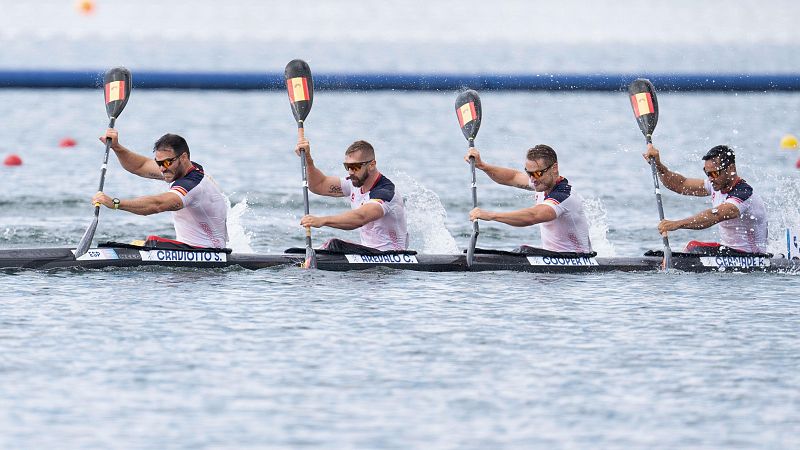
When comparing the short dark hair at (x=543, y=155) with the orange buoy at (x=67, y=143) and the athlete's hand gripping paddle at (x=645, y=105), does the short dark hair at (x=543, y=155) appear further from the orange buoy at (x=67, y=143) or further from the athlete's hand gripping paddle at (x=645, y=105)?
the orange buoy at (x=67, y=143)

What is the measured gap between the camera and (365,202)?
1330 cm

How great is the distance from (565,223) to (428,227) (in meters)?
2.98

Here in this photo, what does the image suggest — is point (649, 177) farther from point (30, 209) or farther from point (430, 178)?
point (30, 209)

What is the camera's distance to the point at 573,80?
4300cm

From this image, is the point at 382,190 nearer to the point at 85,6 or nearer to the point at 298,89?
the point at 298,89

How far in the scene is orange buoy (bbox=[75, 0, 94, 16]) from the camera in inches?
2459

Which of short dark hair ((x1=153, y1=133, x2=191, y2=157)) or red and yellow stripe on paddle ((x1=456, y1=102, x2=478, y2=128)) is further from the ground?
red and yellow stripe on paddle ((x1=456, y1=102, x2=478, y2=128))

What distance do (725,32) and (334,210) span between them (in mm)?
50456

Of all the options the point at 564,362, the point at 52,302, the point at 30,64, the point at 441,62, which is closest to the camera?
the point at 564,362

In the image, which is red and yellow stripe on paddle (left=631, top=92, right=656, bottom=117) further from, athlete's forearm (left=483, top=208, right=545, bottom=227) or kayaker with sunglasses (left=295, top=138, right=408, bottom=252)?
kayaker with sunglasses (left=295, top=138, right=408, bottom=252)

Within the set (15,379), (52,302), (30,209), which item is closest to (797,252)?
(52,302)

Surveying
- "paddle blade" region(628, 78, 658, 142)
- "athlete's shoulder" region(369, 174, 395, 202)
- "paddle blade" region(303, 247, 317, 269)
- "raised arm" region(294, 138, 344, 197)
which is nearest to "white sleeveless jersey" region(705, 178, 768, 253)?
"paddle blade" region(628, 78, 658, 142)

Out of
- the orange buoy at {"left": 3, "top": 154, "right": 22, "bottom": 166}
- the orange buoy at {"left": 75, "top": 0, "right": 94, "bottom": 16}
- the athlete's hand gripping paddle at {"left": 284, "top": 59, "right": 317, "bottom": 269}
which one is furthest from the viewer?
the orange buoy at {"left": 75, "top": 0, "right": 94, "bottom": 16}

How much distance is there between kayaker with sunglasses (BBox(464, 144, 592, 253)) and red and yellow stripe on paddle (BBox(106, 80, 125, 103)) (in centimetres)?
326
